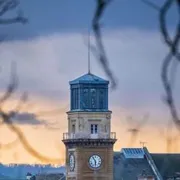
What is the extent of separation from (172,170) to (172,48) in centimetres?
→ 7710

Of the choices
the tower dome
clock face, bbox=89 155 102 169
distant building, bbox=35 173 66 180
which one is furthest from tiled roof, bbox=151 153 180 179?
distant building, bbox=35 173 66 180

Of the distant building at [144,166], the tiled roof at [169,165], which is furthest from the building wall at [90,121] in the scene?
the tiled roof at [169,165]

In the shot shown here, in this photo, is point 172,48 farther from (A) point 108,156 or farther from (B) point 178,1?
(A) point 108,156

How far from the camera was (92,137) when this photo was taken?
81.2 meters

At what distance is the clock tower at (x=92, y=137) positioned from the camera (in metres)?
81.4

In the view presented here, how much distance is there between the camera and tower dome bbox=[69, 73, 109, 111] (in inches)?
3216

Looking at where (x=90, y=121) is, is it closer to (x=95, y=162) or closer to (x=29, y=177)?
(x=95, y=162)

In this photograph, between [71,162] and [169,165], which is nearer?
[169,165]

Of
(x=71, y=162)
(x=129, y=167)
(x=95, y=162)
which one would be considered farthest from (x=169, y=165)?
(x=71, y=162)

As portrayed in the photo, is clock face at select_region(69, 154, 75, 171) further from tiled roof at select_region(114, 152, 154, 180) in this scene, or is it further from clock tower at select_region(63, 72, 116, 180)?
tiled roof at select_region(114, 152, 154, 180)

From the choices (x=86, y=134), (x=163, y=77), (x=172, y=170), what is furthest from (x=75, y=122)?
(x=163, y=77)

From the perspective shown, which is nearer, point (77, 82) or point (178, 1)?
point (178, 1)

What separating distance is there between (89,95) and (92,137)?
3012 millimetres

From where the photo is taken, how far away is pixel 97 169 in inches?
3216
